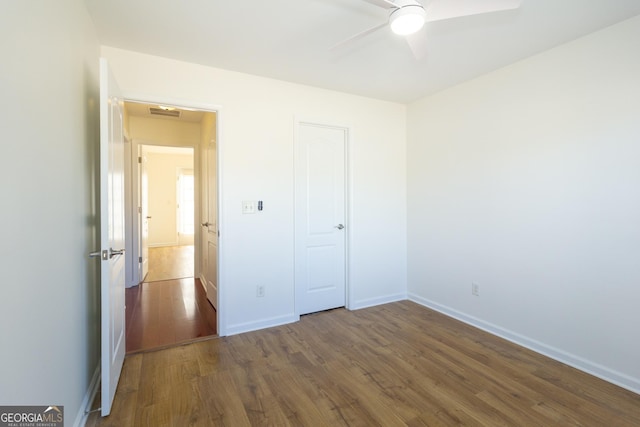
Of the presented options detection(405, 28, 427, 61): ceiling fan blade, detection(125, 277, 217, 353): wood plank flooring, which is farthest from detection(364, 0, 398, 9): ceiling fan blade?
detection(125, 277, 217, 353): wood plank flooring

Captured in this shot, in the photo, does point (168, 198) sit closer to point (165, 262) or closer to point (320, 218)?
point (165, 262)

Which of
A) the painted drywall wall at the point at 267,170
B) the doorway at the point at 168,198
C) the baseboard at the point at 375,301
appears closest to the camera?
the painted drywall wall at the point at 267,170

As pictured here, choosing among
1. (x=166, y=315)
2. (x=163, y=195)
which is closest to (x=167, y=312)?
(x=166, y=315)

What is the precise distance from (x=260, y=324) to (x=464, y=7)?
297 centimetres

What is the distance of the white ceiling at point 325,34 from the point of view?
1925mm

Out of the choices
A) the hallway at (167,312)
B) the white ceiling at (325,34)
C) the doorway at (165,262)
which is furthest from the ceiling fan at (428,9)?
the hallway at (167,312)

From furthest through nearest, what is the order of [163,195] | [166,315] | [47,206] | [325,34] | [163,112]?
[163,195] → [163,112] → [166,315] → [325,34] → [47,206]

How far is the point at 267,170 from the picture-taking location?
3037 millimetres

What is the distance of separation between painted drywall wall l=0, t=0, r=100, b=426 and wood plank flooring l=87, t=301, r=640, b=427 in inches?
21.0

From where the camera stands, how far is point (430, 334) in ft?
9.50

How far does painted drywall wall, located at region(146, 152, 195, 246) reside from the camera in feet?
27.6

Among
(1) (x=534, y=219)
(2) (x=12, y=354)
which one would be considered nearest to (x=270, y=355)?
(2) (x=12, y=354)

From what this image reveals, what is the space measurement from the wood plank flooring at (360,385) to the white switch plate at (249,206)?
3.91 ft

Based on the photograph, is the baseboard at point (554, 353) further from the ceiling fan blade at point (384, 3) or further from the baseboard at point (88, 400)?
the baseboard at point (88, 400)
